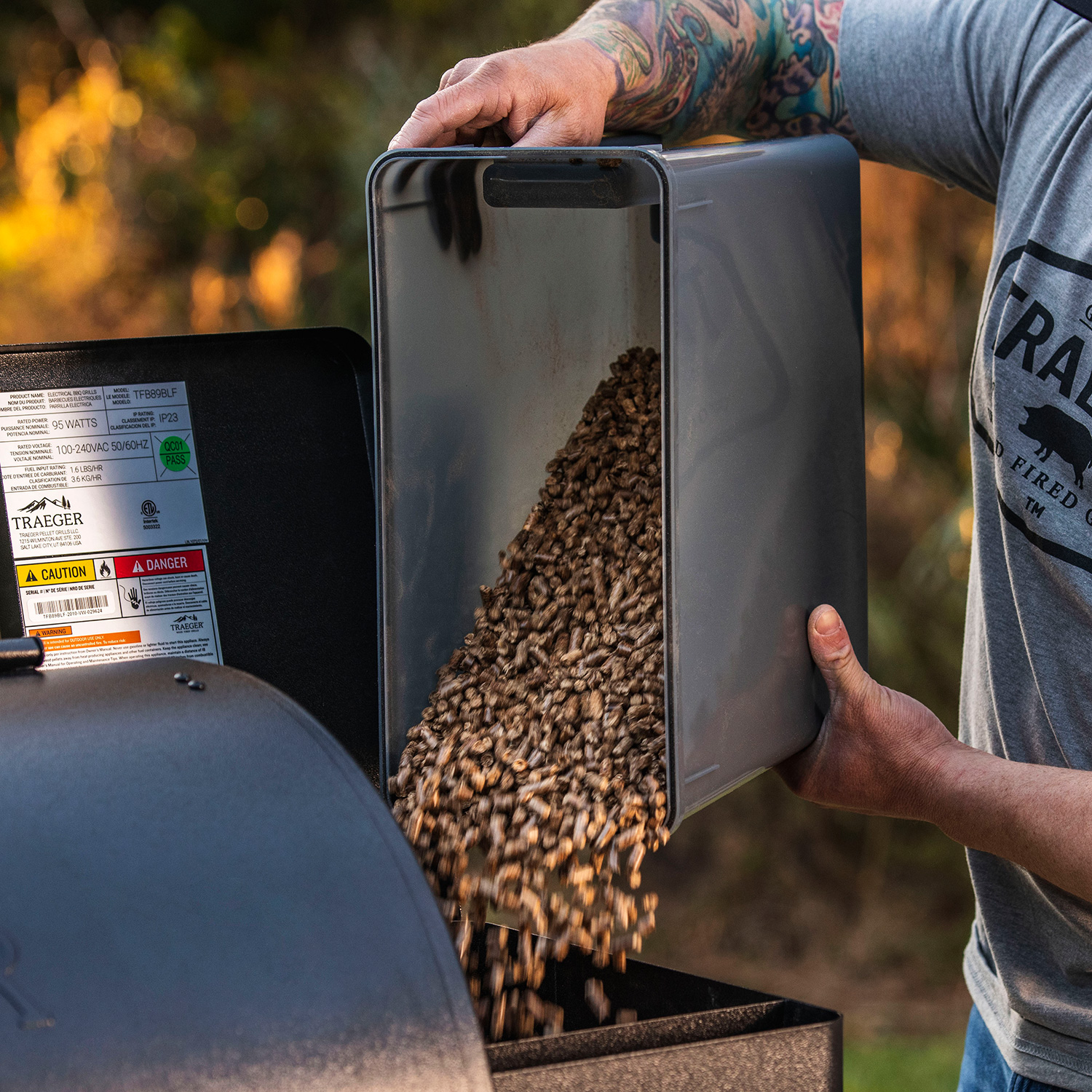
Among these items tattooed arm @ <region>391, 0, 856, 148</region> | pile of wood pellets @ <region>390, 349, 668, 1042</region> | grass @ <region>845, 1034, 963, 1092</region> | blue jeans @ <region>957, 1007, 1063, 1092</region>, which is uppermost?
tattooed arm @ <region>391, 0, 856, 148</region>

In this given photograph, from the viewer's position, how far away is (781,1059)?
813 millimetres

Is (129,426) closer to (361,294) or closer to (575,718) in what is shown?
(575,718)

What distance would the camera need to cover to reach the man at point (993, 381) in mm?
1159

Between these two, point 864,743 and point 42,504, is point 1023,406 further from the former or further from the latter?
point 42,504

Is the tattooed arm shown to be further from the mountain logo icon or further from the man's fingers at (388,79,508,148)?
the mountain logo icon

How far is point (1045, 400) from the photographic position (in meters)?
1.19

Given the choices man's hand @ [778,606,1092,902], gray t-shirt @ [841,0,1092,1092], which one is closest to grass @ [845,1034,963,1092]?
gray t-shirt @ [841,0,1092,1092]

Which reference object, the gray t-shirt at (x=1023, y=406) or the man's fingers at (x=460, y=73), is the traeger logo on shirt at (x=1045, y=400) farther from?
the man's fingers at (x=460, y=73)

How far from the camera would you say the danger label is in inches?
45.9

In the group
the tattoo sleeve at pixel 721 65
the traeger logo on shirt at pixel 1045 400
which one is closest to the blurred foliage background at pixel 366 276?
the tattoo sleeve at pixel 721 65

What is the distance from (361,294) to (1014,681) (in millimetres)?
3150

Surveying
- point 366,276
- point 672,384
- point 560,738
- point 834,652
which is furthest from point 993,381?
point 366,276

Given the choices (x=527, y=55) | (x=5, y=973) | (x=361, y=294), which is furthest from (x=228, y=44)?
(x=5, y=973)

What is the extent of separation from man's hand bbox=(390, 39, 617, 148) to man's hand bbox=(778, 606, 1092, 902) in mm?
550
